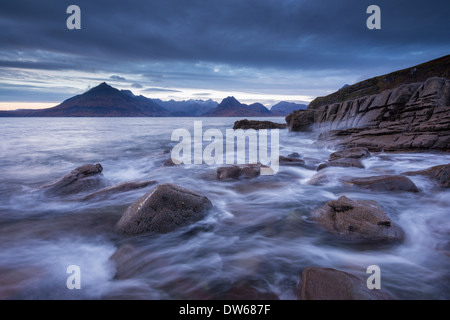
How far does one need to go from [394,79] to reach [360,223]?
6726 cm

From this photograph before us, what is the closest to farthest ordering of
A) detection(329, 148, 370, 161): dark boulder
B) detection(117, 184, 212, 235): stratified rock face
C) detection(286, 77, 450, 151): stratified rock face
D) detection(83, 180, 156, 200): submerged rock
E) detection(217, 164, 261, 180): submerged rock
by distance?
detection(117, 184, 212, 235): stratified rock face < detection(83, 180, 156, 200): submerged rock < detection(217, 164, 261, 180): submerged rock < detection(329, 148, 370, 161): dark boulder < detection(286, 77, 450, 151): stratified rock face

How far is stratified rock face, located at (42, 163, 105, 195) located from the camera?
26.8ft

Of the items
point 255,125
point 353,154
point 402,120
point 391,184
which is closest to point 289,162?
point 353,154

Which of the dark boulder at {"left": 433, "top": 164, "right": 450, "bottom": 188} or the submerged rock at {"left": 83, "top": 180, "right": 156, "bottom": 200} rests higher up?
the dark boulder at {"left": 433, "top": 164, "right": 450, "bottom": 188}

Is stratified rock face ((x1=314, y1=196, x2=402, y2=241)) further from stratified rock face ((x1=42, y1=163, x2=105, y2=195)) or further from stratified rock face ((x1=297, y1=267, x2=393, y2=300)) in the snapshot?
stratified rock face ((x1=42, y1=163, x2=105, y2=195))

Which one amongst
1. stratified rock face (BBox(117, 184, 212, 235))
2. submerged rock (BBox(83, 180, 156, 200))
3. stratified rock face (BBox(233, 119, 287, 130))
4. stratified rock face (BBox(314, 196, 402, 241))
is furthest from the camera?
stratified rock face (BBox(233, 119, 287, 130))

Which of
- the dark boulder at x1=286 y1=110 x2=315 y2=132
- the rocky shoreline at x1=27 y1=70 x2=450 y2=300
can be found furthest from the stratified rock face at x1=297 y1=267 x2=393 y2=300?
the dark boulder at x1=286 y1=110 x2=315 y2=132

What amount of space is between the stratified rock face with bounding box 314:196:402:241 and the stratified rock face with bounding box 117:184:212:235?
3.13m

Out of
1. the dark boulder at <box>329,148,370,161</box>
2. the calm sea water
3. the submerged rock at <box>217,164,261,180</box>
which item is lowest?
the calm sea water

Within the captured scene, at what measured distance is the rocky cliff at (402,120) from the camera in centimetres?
1319

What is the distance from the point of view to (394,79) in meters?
56.4

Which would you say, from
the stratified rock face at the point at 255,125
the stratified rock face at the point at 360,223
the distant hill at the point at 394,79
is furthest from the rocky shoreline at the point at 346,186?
the distant hill at the point at 394,79

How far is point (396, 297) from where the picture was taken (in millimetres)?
3227

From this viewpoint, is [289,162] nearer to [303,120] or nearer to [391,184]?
[391,184]
